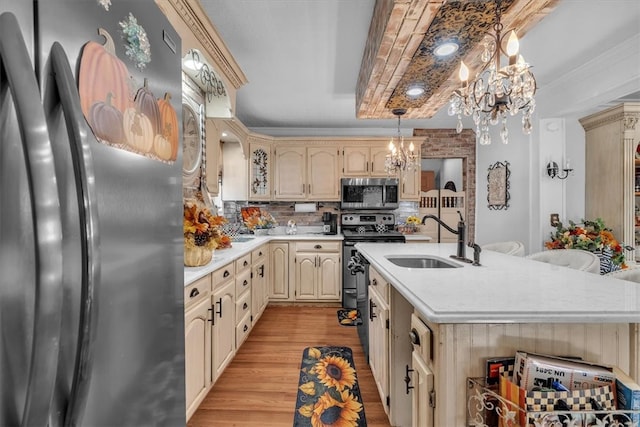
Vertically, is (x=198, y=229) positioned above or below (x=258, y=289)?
above

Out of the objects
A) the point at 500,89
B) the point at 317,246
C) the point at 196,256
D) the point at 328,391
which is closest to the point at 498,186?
the point at 317,246

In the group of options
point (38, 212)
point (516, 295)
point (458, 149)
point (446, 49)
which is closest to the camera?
point (38, 212)

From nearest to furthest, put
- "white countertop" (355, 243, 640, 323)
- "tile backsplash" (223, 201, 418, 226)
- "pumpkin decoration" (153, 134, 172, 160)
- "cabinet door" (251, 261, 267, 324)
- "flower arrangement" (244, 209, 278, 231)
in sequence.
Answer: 1. "pumpkin decoration" (153, 134, 172, 160)
2. "white countertop" (355, 243, 640, 323)
3. "cabinet door" (251, 261, 267, 324)
4. "flower arrangement" (244, 209, 278, 231)
5. "tile backsplash" (223, 201, 418, 226)

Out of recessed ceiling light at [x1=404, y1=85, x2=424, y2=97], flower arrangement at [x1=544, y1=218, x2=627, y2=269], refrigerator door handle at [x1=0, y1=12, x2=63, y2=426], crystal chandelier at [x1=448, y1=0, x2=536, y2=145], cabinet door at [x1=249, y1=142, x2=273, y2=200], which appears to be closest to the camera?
refrigerator door handle at [x1=0, y1=12, x2=63, y2=426]

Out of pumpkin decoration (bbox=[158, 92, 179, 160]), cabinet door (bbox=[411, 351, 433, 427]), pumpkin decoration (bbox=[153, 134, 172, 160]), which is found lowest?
cabinet door (bbox=[411, 351, 433, 427])

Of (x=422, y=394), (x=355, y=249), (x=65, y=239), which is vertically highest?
(x=65, y=239)

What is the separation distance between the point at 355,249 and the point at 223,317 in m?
1.94

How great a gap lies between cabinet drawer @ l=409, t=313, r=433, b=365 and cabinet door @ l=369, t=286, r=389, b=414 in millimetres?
449

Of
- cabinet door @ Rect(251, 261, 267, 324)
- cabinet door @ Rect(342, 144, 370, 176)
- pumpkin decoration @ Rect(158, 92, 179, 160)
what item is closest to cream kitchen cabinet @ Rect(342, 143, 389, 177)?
cabinet door @ Rect(342, 144, 370, 176)

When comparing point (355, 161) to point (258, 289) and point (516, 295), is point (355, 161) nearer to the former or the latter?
point (258, 289)

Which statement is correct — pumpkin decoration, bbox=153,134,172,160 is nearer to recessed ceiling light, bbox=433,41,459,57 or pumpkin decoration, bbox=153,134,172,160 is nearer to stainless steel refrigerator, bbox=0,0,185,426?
stainless steel refrigerator, bbox=0,0,185,426

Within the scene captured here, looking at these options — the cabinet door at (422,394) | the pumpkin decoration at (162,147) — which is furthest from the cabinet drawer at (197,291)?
the cabinet door at (422,394)

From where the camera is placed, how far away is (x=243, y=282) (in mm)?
2623

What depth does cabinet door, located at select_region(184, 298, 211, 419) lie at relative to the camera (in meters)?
1.56
